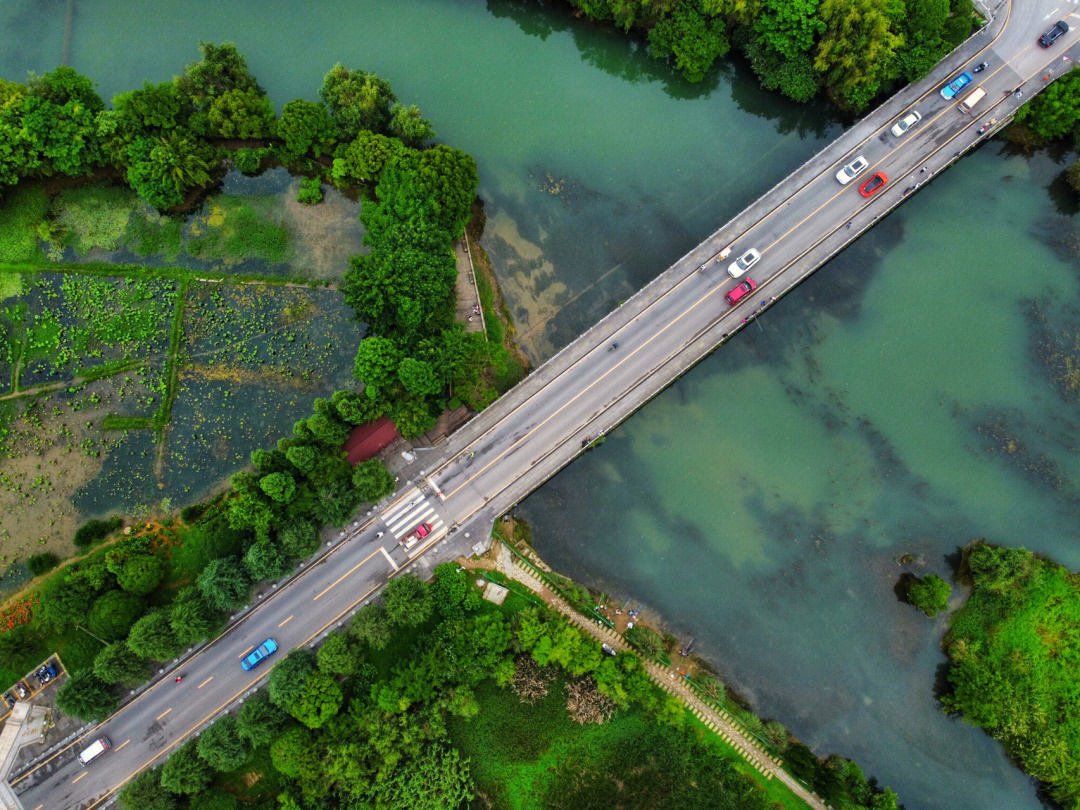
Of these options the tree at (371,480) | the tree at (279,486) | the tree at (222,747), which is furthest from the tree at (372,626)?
the tree at (222,747)

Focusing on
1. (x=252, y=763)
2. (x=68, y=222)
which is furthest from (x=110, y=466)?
(x=252, y=763)

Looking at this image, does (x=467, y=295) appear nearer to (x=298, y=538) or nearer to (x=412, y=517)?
(x=412, y=517)

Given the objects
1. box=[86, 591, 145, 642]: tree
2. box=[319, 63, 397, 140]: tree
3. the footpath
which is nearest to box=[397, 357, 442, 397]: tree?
the footpath

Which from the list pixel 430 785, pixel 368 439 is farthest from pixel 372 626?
pixel 368 439

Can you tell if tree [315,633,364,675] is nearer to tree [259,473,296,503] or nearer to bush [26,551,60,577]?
tree [259,473,296,503]

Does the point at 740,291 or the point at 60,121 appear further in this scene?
the point at 60,121

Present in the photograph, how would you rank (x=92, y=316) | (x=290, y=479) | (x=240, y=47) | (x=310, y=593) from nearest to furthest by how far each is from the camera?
(x=290, y=479) → (x=310, y=593) → (x=92, y=316) → (x=240, y=47)

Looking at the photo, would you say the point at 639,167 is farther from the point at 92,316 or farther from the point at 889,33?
the point at 92,316

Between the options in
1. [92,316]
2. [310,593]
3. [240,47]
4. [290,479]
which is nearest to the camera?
[290,479]
